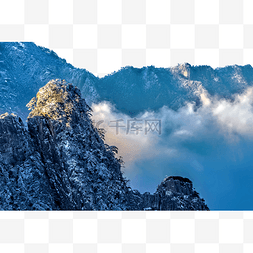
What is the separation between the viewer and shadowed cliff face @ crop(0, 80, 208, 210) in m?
9.03

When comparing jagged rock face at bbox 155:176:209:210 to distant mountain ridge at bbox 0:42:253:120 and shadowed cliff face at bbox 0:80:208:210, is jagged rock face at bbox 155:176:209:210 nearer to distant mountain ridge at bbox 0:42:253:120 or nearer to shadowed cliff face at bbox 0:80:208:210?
shadowed cliff face at bbox 0:80:208:210

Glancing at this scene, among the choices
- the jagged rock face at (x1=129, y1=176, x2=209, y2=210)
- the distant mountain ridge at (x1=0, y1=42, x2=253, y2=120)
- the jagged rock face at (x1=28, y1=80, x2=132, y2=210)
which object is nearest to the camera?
the jagged rock face at (x1=28, y1=80, x2=132, y2=210)

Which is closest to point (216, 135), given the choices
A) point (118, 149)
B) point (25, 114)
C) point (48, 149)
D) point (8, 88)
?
point (118, 149)

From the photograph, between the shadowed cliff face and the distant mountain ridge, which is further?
the distant mountain ridge

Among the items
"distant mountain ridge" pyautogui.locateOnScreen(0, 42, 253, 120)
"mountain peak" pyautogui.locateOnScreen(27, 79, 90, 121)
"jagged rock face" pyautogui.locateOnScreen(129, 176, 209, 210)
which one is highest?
"distant mountain ridge" pyautogui.locateOnScreen(0, 42, 253, 120)

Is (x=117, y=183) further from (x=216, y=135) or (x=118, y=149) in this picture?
(x=216, y=135)

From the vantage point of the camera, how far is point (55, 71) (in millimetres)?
12992

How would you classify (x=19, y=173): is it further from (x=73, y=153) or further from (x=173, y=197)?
(x=173, y=197)

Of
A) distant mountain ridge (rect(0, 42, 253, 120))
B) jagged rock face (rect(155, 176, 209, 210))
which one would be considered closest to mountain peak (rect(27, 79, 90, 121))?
distant mountain ridge (rect(0, 42, 253, 120))

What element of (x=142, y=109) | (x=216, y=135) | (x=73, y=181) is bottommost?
(x=73, y=181)

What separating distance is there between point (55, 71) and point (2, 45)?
2519 millimetres

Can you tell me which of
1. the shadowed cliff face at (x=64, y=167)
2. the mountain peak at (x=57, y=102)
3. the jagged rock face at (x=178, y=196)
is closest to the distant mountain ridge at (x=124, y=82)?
the mountain peak at (x=57, y=102)

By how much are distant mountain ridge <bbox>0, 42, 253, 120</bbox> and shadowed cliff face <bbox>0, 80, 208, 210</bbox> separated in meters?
1.55

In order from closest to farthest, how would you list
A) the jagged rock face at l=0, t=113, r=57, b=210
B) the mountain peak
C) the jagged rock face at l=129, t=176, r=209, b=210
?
the jagged rock face at l=0, t=113, r=57, b=210, the jagged rock face at l=129, t=176, r=209, b=210, the mountain peak
